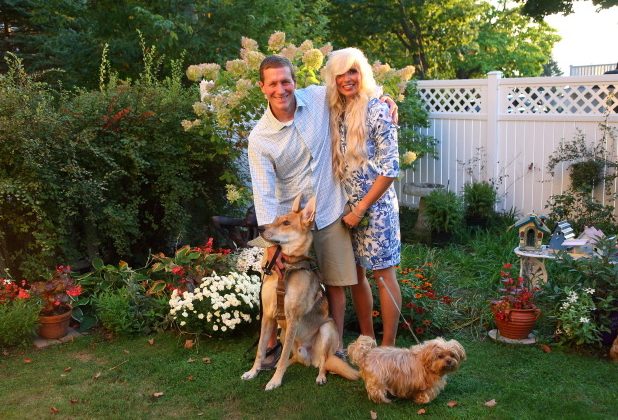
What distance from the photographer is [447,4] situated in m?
15.5

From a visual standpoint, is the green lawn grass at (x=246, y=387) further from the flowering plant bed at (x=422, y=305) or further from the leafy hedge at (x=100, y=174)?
the leafy hedge at (x=100, y=174)

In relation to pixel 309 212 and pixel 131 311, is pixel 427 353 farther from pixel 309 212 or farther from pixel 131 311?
pixel 131 311

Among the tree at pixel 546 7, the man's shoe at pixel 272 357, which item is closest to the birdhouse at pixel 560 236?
the man's shoe at pixel 272 357

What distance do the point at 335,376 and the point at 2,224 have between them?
3214mm

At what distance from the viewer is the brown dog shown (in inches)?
141

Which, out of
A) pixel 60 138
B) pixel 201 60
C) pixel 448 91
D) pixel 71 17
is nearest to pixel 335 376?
pixel 60 138

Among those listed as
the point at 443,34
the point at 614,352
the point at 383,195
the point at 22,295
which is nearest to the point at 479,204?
the point at 614,352

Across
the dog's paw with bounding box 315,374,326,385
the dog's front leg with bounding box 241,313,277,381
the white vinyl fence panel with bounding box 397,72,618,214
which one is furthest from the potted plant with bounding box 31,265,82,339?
the white vinyl fence panel with bounding box 397,72,618,214

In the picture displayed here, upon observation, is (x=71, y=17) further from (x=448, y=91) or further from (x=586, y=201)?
(x=586, y=201)

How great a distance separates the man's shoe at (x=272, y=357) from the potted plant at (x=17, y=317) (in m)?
1.86

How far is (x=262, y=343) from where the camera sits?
396 cm

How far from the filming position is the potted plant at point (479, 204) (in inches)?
298

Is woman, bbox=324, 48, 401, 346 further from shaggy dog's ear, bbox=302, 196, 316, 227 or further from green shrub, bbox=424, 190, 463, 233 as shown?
green shrub, bbox=424, 190, 463, 233

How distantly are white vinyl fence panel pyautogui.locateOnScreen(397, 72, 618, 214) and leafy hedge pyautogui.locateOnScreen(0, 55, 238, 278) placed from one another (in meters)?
3.73
